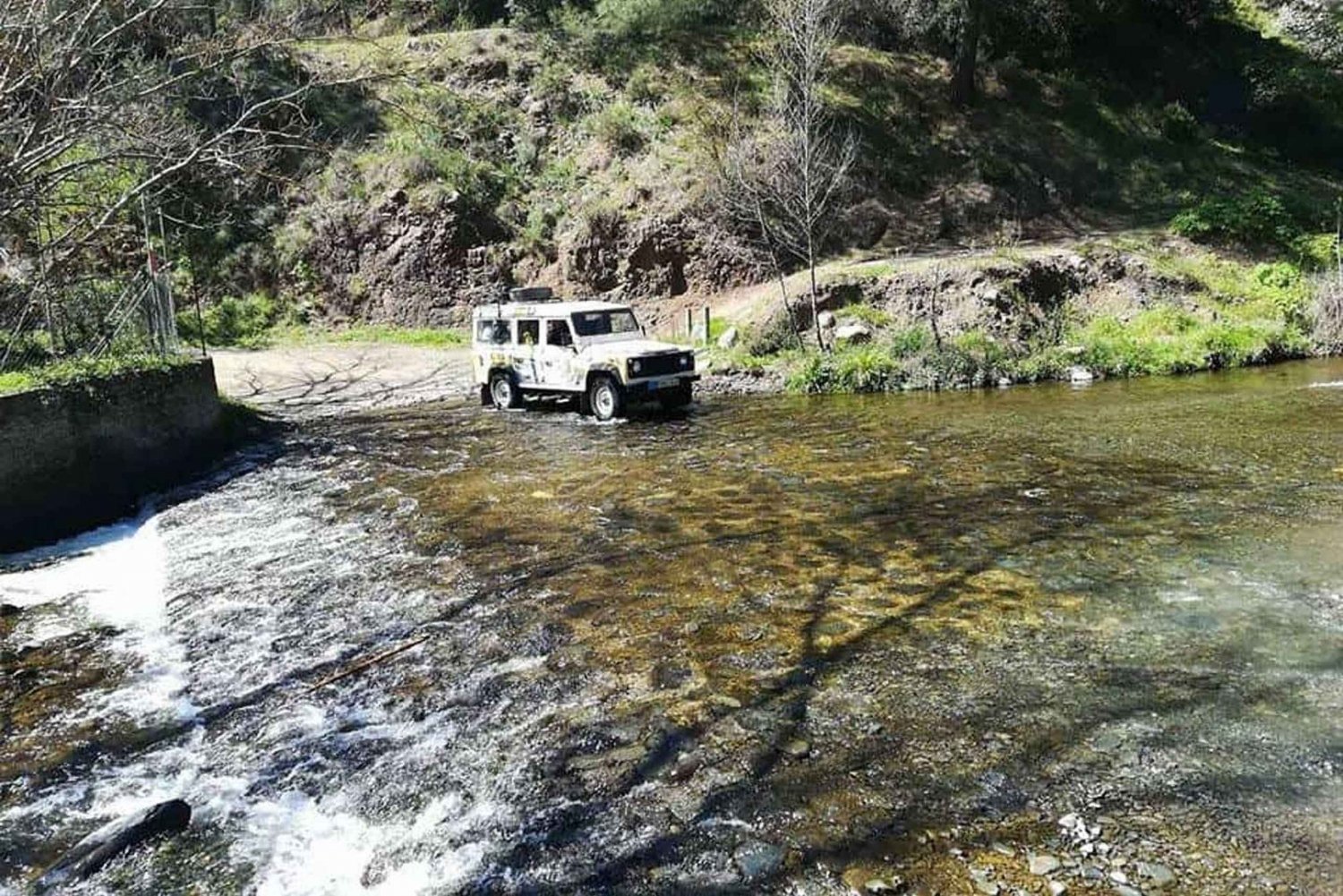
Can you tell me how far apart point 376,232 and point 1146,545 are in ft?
86.1

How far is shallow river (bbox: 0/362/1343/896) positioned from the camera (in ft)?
14.2

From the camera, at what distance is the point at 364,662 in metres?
6.59

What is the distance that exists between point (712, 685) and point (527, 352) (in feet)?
40.2

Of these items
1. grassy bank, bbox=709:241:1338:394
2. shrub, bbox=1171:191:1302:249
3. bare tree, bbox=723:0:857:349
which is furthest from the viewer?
shrub, bbox=1171:191:1302:249

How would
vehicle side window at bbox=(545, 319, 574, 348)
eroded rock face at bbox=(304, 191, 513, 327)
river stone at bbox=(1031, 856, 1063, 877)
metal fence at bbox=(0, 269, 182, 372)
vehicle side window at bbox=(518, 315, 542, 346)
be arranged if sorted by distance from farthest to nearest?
eroded rock face at bbox=(304, 191, 513, 327) → vehicle side window at bbox=(518, 315, 542, 346) → vehicle side window at bbox=(545, 319, 574, 348) → metal fence at bbox=(0, 269, 182, 372) → river stone at bbox=(1031, 856, 1063, 877)

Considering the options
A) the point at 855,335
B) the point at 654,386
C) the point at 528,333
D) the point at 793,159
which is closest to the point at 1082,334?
the point at 855,335

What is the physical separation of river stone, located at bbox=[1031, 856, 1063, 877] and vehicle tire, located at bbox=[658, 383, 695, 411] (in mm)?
12470

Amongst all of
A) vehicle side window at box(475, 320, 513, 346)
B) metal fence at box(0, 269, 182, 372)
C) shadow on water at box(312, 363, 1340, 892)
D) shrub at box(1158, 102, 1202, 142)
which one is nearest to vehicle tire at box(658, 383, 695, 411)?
shadow on water at box(312, 363, 1340, 892)

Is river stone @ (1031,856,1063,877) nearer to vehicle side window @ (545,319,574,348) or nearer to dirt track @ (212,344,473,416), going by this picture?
vehicle side window @ (545,319,574,348)

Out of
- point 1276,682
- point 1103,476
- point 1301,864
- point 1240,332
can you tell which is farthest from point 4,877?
point 1240,332

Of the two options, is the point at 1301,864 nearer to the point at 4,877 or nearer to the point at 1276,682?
the point at 1276,682

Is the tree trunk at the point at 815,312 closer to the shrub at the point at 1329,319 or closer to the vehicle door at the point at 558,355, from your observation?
the vehicle door at the point at 558,355

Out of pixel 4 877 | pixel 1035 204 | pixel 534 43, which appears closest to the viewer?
pixel 4 877

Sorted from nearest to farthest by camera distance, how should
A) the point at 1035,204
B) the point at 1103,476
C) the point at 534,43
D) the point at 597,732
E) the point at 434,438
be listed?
the point at 597,732 → the point at 1103,476 → the point at 434,438 → the point at 1035,204 → the point at 534,43
